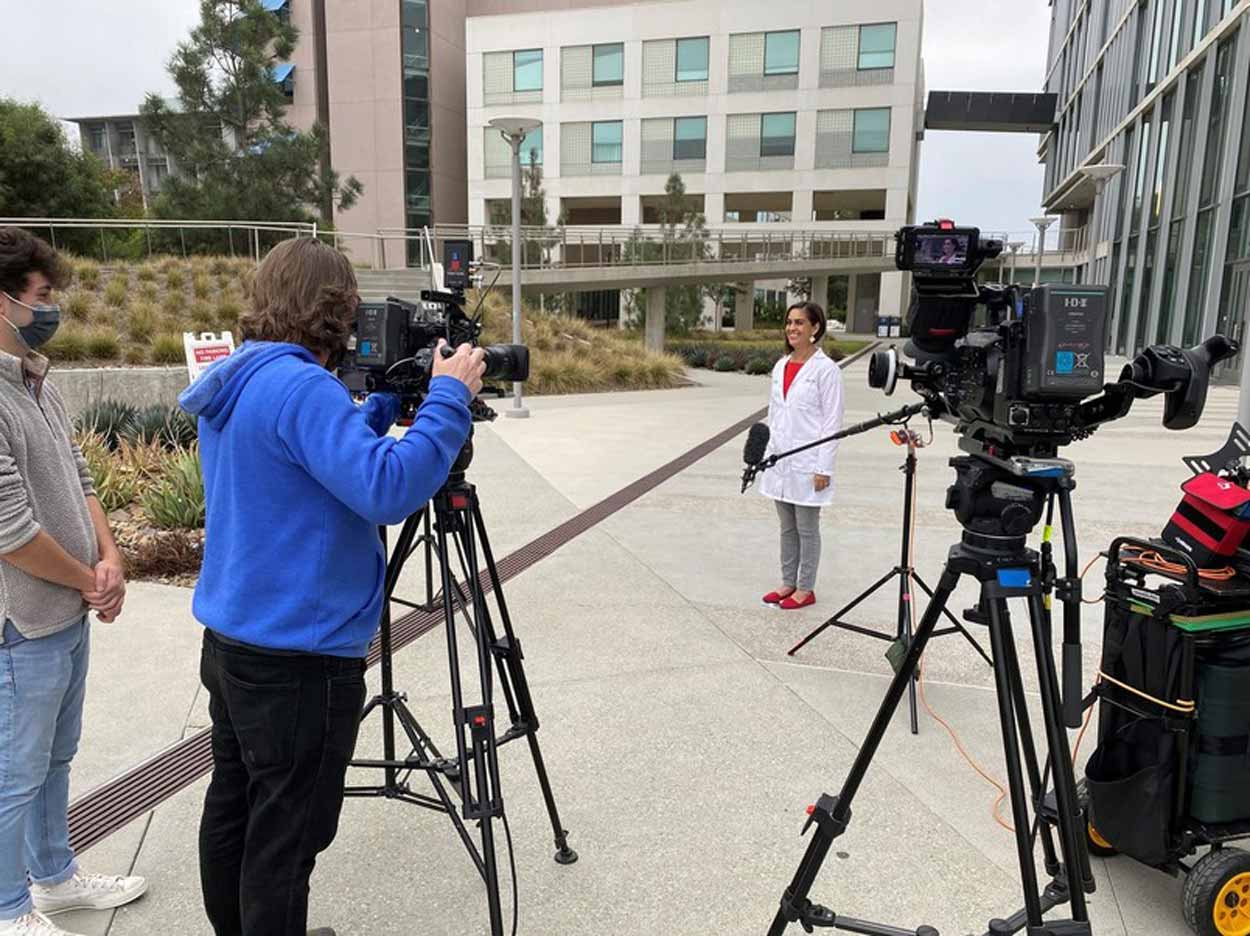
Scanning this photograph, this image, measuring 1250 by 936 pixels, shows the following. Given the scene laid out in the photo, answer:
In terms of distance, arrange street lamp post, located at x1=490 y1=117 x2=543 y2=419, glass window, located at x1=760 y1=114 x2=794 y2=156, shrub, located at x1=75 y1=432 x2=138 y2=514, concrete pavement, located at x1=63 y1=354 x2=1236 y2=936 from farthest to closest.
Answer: glass window, located at x1=760 y1=114 x2=794 y2=156, street lamp post, located at x1=490 y1=117 x2=543 y2=419, shrub, located at x1=75 y1=432 x2=138 y2=514, concrete pavement, located at x1=63 y1=354 x2=1236 y2=936

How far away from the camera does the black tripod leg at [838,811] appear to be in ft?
6.68

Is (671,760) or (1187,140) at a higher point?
(1187,140)

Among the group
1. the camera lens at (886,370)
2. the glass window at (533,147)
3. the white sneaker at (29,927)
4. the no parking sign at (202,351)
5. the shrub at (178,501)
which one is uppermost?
the glass window at (533,147)

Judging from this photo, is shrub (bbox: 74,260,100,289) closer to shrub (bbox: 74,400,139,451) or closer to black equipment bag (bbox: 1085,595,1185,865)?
shrub (bbox: 74,400,139,451)

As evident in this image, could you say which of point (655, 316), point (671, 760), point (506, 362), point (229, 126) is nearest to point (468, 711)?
point (506, 362)

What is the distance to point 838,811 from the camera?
6.82ft

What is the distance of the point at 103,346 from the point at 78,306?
1.85 m

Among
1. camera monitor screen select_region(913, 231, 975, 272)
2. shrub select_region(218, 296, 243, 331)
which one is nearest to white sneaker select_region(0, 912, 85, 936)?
camera monitor screen select_region(913, 231, 975, 272)

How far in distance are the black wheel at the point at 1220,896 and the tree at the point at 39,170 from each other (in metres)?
26.9

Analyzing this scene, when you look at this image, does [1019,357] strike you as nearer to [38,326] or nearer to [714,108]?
[38,326]

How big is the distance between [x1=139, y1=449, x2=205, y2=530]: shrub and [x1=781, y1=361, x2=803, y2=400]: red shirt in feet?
13.7

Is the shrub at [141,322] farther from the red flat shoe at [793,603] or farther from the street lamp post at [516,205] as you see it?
the red flat shoe at [793,603]

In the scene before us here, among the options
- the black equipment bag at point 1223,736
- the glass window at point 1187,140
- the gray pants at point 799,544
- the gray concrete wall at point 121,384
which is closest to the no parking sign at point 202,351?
the gray concrete wall at point 121,384

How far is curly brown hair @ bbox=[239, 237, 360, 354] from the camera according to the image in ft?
5.96
